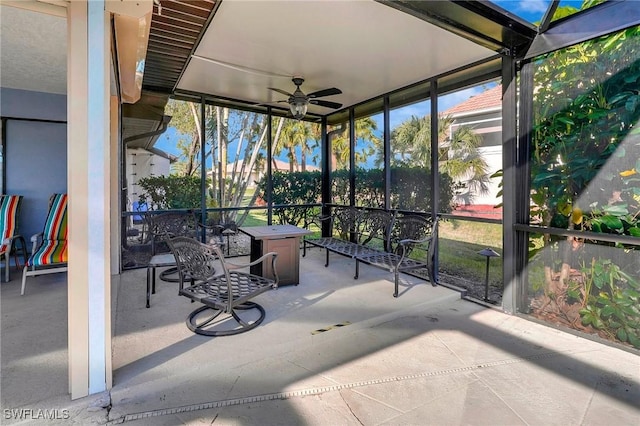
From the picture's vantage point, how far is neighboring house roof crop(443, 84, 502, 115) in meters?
3.60

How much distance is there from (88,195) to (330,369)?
1.88 metres

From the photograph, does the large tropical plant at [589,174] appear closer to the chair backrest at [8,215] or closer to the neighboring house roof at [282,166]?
the neighboring house roof at [282,166]

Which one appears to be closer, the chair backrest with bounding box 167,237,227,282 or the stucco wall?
the chair backrest with bounding box 167,237,227,282

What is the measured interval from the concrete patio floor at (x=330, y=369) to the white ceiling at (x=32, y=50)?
2502 millimetres

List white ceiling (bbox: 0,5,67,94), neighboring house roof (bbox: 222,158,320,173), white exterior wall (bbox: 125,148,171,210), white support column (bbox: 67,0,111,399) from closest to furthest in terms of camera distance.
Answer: white support column (bbox: 67,0,111,399)
white ceiling (bbox: 0,5,67,94)
white exterior wall (bbox: 125,148,171,210)
neighboring house roof (bbox: 222,158,320,173)

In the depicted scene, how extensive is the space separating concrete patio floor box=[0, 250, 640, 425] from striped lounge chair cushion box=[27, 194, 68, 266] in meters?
0.54

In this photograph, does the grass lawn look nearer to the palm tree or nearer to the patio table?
the palm tree

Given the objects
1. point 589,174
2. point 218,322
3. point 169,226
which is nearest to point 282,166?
point 169,226

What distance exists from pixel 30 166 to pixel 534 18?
6454mm

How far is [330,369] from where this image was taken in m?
2.30

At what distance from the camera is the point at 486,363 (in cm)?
241

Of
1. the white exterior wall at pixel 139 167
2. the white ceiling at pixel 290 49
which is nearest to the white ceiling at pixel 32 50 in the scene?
the white ceiling at pixel 290 49

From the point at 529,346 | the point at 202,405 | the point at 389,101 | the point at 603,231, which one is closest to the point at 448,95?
the point at 389,101

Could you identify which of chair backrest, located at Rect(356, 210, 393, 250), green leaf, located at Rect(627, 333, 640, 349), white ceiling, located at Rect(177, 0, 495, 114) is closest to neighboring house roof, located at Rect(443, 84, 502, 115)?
white ceiling, located at Rect(177, 0, 495, 114)
